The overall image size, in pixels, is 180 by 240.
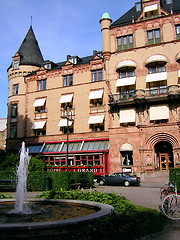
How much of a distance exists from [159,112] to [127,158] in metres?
7.31

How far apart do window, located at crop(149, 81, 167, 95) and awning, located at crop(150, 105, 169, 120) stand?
1946mm

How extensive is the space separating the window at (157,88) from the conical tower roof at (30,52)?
2160 centimetres

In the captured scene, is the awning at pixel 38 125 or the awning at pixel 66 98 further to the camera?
the awning at pixel 38 125

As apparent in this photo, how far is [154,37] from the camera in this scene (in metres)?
35.0

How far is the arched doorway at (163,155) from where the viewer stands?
33.1 m

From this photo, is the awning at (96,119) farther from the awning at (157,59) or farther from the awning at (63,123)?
the awning at (157,59)

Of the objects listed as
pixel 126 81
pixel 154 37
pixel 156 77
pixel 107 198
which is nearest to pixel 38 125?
pixel 126 81

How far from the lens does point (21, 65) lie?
44594 mm

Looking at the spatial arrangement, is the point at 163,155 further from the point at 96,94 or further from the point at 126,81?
the point at 96,94

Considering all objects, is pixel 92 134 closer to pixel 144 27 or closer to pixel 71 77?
pixel 71 77

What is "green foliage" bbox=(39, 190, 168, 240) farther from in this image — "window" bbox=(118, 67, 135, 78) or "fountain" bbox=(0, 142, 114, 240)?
"window" bbox=(118, 67, 135, 78)

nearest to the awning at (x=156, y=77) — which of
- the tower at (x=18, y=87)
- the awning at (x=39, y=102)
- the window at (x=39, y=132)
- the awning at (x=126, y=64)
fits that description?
the awning at (x=126, y=64)

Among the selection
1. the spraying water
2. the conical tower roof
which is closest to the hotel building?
the conical tower roof

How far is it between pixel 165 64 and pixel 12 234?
102 ft
